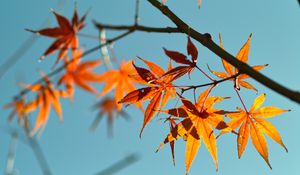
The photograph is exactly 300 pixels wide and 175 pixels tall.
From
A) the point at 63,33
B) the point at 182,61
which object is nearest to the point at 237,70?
the point at 182,61

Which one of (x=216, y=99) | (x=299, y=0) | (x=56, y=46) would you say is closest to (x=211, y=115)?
(x=216, y=99)

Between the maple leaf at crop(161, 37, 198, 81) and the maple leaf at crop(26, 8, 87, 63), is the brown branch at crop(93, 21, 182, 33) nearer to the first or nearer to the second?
the maple leaf at crop(161, 37, 198, 81)

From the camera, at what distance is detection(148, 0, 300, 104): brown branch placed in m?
0.48

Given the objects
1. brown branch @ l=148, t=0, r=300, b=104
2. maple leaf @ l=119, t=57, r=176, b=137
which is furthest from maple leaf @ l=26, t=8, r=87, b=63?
brown branch @ l=148, t=0, r=300, b=104

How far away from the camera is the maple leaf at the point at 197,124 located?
2.61ft

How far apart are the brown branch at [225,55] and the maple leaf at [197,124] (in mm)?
165

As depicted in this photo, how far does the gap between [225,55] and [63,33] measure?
2.36 feet

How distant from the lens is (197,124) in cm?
88

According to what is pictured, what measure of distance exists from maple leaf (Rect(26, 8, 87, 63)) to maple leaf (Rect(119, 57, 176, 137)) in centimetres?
36

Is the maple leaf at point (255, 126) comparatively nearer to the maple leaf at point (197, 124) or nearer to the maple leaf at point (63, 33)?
the maple leaf at point (197, 124)

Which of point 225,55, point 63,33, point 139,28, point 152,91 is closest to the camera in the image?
point 225,55

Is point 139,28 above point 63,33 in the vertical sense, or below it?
below

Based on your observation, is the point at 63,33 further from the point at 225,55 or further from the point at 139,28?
the point at 225,55

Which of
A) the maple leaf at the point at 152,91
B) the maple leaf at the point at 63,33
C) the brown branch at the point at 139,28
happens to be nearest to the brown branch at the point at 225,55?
the brown branch at the point at 139,28
